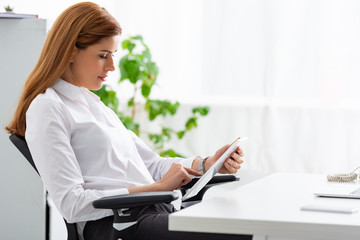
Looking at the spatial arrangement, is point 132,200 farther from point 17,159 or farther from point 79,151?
point 17,159

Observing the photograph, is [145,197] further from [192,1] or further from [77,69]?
[192,1]

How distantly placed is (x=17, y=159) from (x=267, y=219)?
1789 mm

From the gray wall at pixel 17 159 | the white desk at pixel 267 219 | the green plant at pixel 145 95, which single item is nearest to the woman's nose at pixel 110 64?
the white desk at pixel 267 219

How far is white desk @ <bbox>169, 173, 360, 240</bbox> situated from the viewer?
3.78 ft

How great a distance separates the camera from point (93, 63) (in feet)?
6.04

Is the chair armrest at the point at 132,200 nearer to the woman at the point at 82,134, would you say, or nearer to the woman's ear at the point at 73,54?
the woman at the point at 82,134

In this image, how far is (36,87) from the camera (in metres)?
1.79

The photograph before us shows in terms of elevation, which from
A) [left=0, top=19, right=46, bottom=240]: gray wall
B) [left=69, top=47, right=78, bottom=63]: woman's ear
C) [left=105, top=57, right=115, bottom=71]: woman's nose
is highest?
[left=69, top=47, right=78, bottom=63]: woman's ear

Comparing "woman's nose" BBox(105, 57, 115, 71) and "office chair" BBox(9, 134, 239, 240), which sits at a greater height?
"woman's nose" BBox(105, 57, 115, 71)

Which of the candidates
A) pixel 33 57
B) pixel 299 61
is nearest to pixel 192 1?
pixel 299 61

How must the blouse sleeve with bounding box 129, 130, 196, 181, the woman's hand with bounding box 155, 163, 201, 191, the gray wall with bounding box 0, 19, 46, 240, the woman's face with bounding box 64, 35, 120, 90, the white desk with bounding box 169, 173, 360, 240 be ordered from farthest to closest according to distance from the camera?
1. the gray wall with bounding box 0, 19, 46, 240
2. the blouse sleeve with bounding box 129, 130, 196, 181
3. the woman's face with bounding box 64, 35, 120, 90
4. the woman's hand with bounding box 155, 163, 201, 191
5. the white desk with bounding box 169, 173, 360, 240

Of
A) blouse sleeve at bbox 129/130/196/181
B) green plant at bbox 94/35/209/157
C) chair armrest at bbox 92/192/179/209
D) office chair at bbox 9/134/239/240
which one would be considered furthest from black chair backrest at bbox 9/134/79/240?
green plant at bbox 94/35/209/157

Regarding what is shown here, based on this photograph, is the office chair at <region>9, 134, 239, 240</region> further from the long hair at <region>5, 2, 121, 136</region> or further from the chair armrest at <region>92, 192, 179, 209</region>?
the long hair at <region>5, 2, 121, 136</region>

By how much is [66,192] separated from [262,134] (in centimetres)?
219
